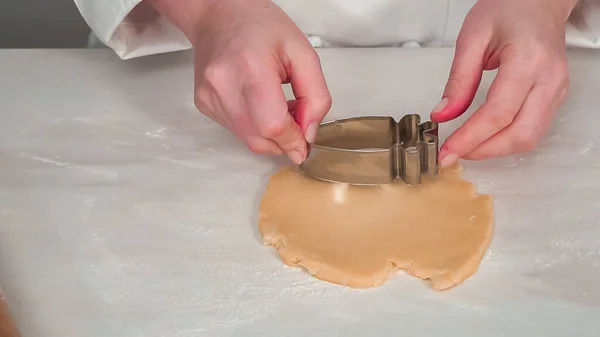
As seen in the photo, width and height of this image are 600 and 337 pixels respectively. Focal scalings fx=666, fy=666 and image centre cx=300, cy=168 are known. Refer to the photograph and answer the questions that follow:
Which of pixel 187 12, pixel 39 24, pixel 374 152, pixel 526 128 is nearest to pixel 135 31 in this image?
pixel 187 12

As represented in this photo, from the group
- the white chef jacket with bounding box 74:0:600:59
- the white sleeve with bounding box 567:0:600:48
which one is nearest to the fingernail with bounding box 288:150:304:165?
the white chef jacket with bounding box 74:0:600:59

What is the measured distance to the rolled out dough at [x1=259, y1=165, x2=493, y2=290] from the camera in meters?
0.65

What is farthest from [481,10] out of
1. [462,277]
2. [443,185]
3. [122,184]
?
[122,184]

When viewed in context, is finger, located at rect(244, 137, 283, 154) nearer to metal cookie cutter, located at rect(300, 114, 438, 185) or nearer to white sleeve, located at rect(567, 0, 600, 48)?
metal cookie cutter, located at rect(300, 114, 438, 185)

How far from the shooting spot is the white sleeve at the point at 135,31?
36.8 inches

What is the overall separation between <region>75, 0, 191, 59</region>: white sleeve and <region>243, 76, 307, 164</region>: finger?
0.34 meters

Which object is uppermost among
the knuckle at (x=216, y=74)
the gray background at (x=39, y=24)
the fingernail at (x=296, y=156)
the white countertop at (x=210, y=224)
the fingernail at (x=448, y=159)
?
the knuckle at (x=216, y=74)

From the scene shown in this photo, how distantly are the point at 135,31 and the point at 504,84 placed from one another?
0.55 metres

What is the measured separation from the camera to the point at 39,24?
1.62 meters

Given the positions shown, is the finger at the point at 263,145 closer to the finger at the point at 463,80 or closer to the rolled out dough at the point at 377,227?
the rolled out dough at the point at 377,227

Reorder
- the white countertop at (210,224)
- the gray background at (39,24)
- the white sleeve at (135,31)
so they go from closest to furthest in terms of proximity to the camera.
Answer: the white countertop at (210,224)
the white sleeve at (135,31)
the gray background at (39,24)

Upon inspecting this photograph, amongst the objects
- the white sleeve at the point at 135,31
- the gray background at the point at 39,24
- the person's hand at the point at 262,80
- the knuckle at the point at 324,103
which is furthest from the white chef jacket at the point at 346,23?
the gray background at the point at 39,24

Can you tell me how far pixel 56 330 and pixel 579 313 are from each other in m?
0.48

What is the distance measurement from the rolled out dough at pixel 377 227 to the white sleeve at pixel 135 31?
1.09ft
